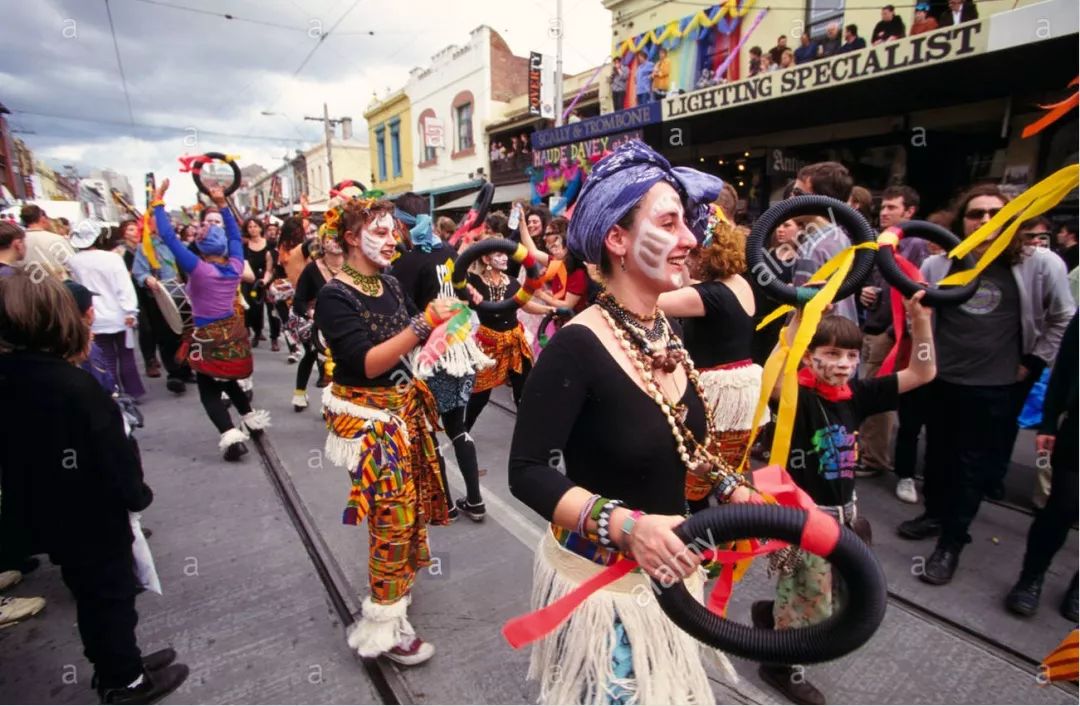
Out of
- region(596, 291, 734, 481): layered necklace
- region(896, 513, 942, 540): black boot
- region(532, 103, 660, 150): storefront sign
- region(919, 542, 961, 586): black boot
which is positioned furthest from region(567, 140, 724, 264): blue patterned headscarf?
region(532, 103, 660, 150): storefront sign

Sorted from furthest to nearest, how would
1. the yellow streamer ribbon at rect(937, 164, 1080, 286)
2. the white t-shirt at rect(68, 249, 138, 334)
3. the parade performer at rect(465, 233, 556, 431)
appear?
the white t-shirt at rect(68, 249, 138, 334), the parade performer at rect(465, 233, 556, 431), the yellow streamer ribbon at rect(937, 164, 1080, 286)

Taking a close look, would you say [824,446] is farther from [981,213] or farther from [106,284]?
[106,284]

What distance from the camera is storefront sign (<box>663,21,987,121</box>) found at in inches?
221

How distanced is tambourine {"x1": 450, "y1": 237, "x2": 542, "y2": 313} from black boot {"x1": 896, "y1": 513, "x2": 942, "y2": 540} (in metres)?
2.75

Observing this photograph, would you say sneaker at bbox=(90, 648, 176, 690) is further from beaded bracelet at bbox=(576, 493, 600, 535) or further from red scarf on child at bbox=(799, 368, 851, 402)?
red scarf on child at bbox=(799, 368, 851, 402)

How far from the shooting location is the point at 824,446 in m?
2.26

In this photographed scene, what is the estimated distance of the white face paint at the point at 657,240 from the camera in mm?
1382

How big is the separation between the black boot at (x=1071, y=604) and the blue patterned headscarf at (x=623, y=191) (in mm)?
2827

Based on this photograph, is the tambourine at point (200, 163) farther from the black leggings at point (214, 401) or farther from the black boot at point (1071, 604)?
the black boot at point (1071, 604)

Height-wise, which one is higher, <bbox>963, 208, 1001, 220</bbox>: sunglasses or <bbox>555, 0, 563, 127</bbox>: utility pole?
<bbox>555, 0, 563, 127</bbox>: utility pole

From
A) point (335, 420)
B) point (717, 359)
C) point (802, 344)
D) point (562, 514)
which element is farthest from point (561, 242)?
point (562, 514)

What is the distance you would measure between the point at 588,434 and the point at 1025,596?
271cm

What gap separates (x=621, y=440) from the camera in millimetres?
1365

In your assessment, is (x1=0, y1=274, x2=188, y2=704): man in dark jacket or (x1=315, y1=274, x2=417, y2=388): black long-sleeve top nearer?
(x1=0, y1=274, x2=188, y2=704): man in dark jacket
